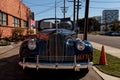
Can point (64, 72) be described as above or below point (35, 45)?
below

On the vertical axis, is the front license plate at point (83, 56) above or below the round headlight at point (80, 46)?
below

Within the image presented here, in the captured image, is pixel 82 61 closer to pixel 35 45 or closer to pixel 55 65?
pixel 55 65

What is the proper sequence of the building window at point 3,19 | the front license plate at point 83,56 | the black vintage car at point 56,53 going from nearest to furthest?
1. the black vintage car at point 56,53
2. the front license plate at point 83,56
3. the building window at point 3,19

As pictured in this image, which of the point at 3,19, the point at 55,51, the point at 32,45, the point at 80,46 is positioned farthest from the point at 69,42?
the point at 3,19

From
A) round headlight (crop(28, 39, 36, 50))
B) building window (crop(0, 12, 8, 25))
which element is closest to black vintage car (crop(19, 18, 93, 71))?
round headlight (crop(28, 39, 36, 50))

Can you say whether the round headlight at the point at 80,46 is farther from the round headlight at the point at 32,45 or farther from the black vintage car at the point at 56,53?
the round headlight at the point at 32,45

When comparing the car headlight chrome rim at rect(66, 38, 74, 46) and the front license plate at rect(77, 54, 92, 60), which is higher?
the car headlight chrome rim at rect(66, 38, 74, 46)

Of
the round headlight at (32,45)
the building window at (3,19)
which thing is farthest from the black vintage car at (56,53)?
the building window at (3,19)

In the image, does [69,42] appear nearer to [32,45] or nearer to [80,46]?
[80,46]

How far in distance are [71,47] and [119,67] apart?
337 cm

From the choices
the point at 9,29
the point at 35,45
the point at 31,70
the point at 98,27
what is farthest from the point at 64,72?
the point at 98,27

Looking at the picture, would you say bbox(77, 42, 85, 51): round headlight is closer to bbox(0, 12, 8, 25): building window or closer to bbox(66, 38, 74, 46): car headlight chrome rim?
bbox(66, 38, 74, 46): car headlight chrome rim

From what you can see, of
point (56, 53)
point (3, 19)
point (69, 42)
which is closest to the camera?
point (56, 53)

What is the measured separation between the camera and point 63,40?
27.1 ft
